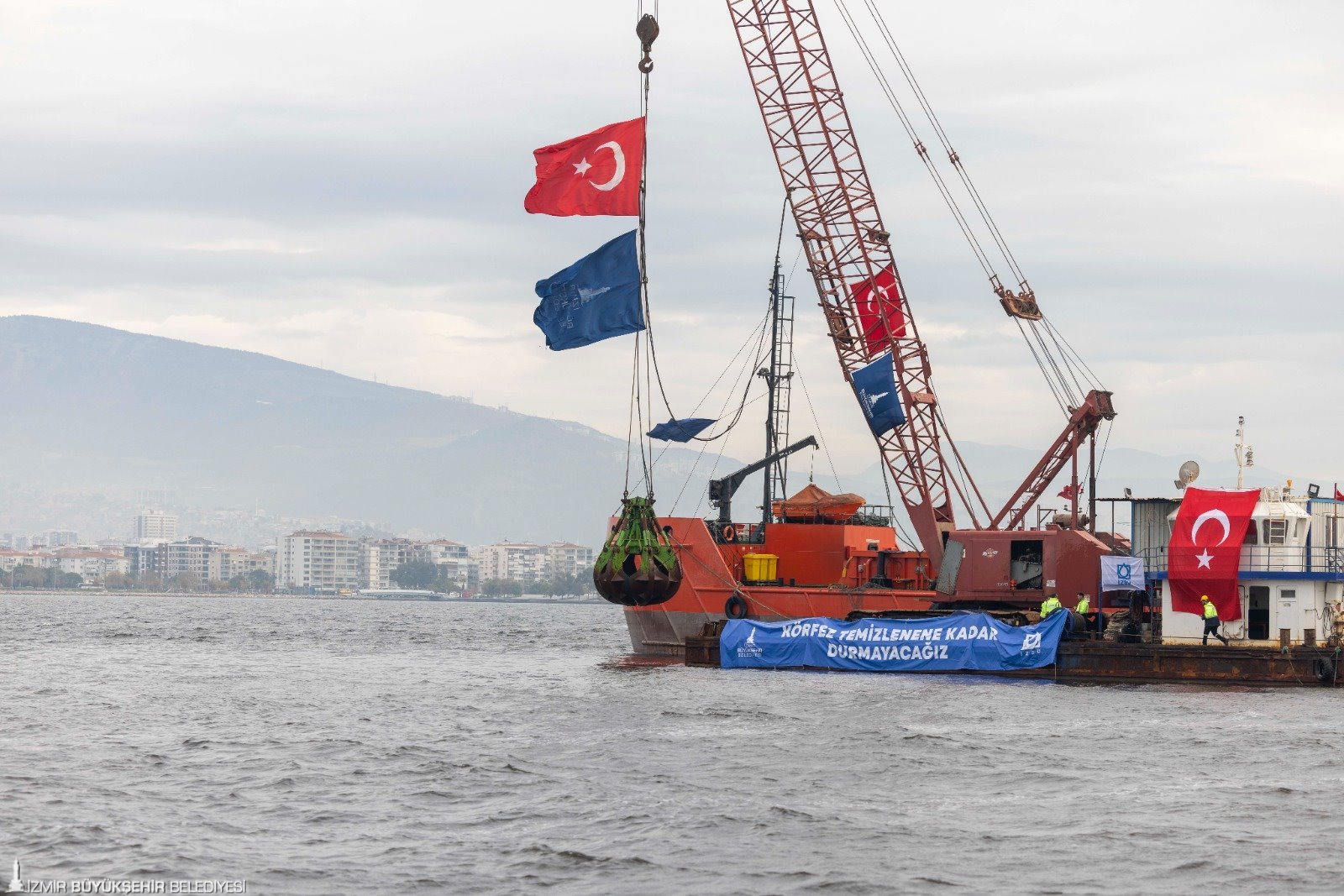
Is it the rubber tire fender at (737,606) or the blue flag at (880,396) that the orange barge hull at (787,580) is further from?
the blue flag at (880,396)

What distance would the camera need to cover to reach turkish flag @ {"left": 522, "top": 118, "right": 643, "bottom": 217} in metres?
46.5

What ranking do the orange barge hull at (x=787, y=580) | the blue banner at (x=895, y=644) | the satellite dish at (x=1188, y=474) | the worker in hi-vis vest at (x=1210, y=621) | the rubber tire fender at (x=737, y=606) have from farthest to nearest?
1. the rubber tire fender at (x=737, y=606)
2. the orange barge hull at (x=787, y=580)
3. the satellite dish at (x=1188, y=474)
4. the blue banner at (x=895, y=644)
5. the worker in hi-vis vest at (x=1210, y=621)

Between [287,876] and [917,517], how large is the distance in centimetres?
5154

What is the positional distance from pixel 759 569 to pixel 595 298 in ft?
66.5

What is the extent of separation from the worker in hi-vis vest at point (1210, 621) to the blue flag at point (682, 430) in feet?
85.1

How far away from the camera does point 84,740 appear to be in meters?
37.6

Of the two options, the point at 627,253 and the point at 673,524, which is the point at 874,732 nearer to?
the point at 627,253

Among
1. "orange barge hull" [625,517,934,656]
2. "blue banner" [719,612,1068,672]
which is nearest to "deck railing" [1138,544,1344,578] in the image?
"blue banner" [719,612,1068,672]

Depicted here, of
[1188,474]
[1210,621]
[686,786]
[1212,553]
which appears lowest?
[686,786]

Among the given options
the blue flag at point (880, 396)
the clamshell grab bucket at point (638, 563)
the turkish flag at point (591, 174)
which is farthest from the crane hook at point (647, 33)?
the blue flag at point (880, 396)

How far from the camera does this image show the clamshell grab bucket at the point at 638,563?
54875 mm

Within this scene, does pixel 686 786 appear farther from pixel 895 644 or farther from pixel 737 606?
pixel 737 606

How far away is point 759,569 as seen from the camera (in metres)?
65.7

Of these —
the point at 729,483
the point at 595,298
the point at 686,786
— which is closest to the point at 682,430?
the point at 729,483
